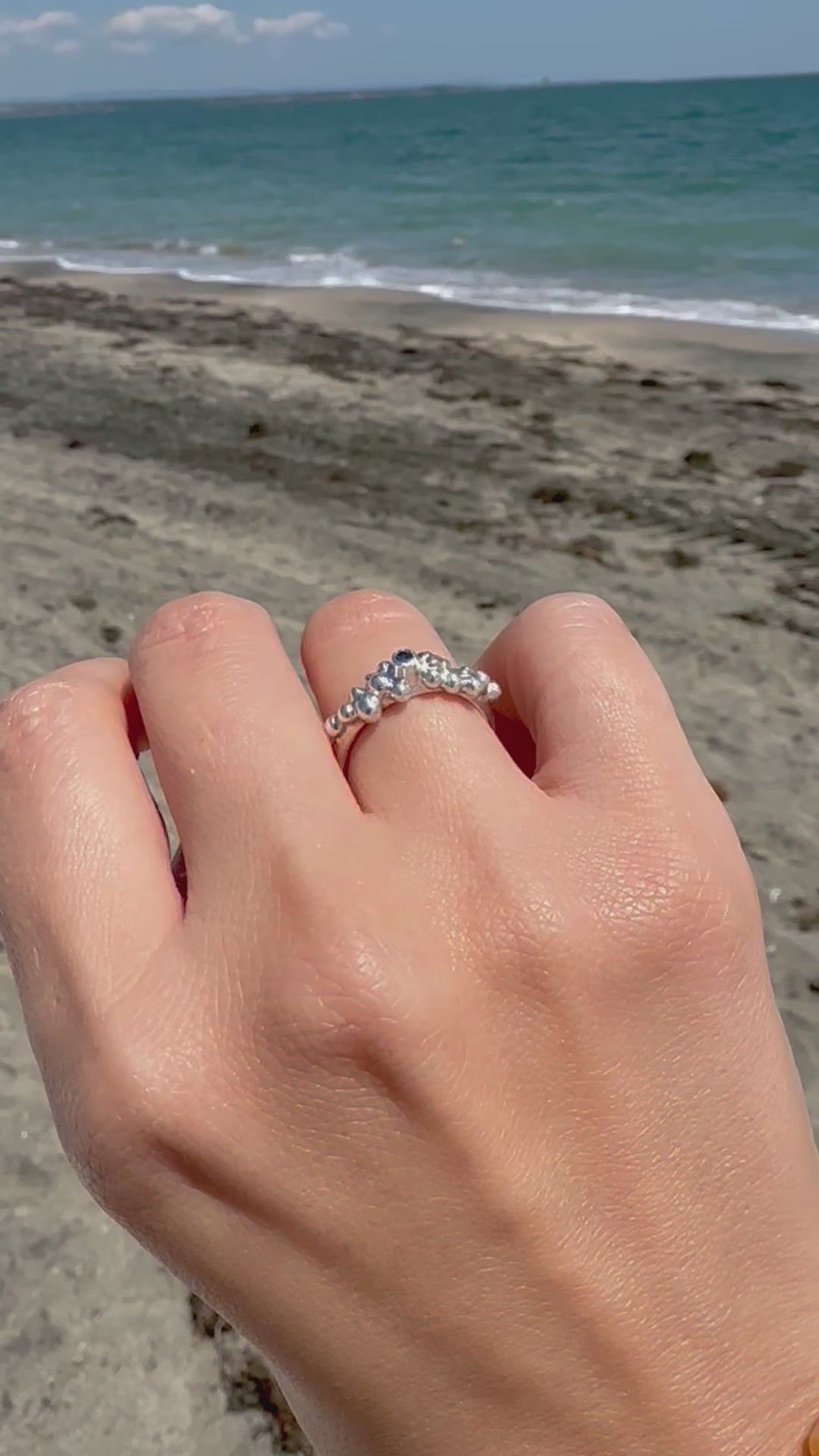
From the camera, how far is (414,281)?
1126cm

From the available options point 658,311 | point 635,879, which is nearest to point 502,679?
point 635,879

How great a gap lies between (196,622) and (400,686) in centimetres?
16

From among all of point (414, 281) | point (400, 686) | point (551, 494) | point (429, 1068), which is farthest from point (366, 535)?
point (414, 281)

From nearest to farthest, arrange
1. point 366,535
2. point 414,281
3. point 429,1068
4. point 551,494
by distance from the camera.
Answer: point 429,1068, point 366,535, point 551,494, point 414,281

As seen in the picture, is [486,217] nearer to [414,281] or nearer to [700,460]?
[414,281]

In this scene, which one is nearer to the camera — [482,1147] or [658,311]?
[482,1147]

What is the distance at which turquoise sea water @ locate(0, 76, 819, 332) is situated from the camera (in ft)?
35.1

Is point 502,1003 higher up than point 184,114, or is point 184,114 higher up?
point 184,114

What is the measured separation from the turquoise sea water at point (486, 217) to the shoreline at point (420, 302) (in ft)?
0.37

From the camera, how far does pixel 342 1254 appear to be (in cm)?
70

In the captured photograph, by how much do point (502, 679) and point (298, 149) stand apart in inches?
1616

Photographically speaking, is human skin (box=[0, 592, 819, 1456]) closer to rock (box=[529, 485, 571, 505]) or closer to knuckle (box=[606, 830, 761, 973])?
knuckle (box=[606, 830, 761, 973])

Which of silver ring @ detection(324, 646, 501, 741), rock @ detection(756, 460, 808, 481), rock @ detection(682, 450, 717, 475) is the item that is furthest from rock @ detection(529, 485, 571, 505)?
silver ring @ detection(324, 646, 501, 741)

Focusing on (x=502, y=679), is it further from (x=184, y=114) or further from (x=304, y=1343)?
(x=184, y=114)
